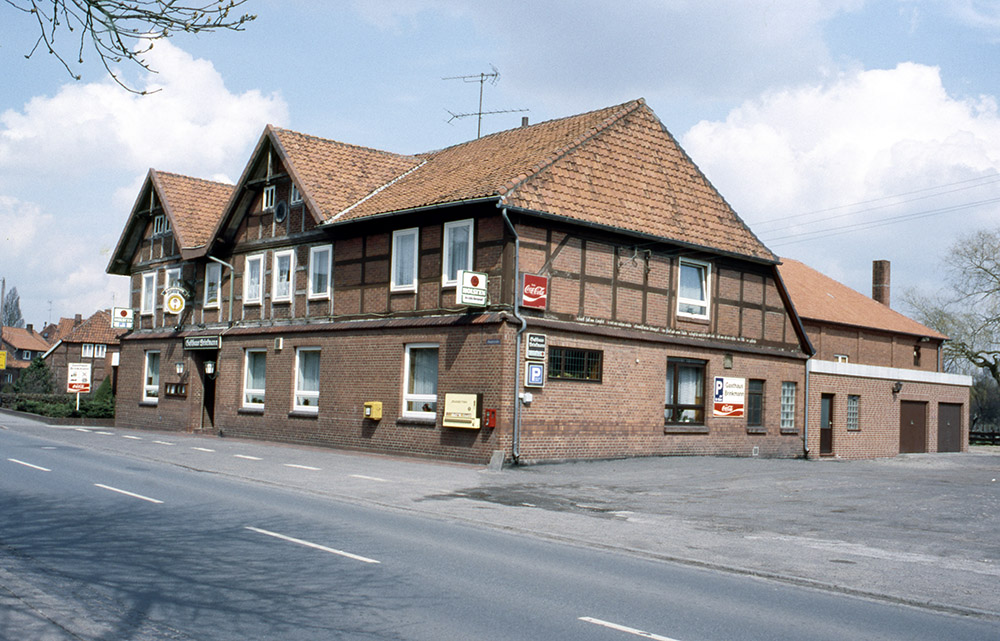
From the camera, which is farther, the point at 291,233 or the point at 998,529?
the point at 291,233

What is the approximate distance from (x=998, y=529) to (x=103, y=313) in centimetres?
9836

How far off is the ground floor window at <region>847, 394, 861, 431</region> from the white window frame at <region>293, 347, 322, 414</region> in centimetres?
1842

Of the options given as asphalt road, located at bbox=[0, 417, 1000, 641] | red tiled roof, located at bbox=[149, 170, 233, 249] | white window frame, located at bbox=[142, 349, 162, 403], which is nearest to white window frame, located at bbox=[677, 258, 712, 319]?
asphalt road, located at bbox=[0, 417, 1000, 641]

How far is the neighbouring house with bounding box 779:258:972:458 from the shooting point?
33469 millimetres

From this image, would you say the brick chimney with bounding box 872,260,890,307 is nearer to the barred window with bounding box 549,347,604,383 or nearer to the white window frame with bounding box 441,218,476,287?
the barred window with bounding box 549,347,604,383

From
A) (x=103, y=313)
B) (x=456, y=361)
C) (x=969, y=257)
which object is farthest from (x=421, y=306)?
(x=103, y=313)

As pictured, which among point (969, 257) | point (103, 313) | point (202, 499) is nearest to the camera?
point (202, 499)

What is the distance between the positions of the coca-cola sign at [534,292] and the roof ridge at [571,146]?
1.99 meters

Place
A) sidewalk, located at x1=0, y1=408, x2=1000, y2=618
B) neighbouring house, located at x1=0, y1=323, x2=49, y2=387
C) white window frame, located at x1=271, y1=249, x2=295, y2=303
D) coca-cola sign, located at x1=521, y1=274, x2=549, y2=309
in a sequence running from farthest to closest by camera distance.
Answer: neighbouring house, located at x1=0, y1=323, x2=49, y2=387 < white window frame, located at x1=271, y1=249, x2=295, y2=303 < coca-cola sign, located at x1=521, y1=274, x2=549, y2=309 < sidewalk, located at x1=0, y1=408, x2=1000, y2=618

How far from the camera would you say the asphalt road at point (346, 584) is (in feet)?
23.5

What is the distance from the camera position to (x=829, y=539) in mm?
12711

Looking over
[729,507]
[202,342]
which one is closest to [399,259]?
[202,342]

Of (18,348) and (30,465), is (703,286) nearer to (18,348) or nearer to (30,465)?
(30,465)

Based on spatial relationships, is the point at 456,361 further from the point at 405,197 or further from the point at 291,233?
the point at 291,233
